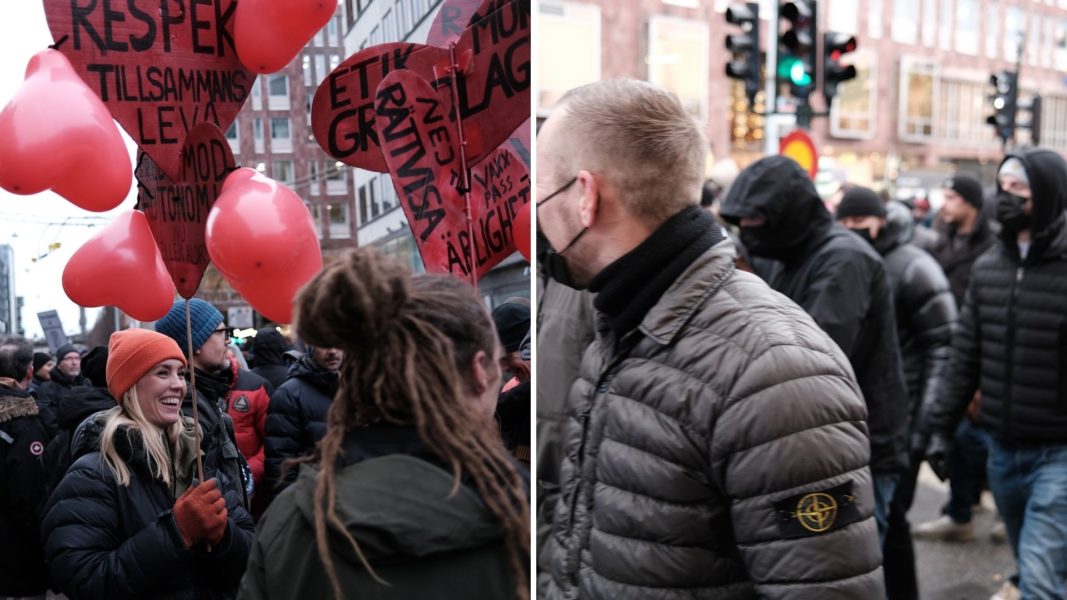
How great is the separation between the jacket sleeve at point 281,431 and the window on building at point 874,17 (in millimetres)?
34594

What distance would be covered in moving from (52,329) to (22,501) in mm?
332

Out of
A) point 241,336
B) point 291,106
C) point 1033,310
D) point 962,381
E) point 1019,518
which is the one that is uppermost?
point 291,106

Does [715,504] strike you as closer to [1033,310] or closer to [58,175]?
[58,175]

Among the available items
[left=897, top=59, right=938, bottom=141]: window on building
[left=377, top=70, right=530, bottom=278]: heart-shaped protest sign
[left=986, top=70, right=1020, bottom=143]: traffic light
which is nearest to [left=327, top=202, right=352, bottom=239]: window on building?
[left=377, top=70, right=530, bottom=278]: heart-shaped protest sign

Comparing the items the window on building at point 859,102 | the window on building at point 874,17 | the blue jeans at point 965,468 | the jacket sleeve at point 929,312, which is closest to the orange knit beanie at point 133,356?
the jacket sleeve at point 929,312

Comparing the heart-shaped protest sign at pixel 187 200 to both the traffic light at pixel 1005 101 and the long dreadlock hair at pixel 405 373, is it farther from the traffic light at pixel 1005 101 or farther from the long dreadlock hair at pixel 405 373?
the traffic light at pixel 1005 101

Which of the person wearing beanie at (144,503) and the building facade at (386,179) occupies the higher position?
the building facade at (386,179)

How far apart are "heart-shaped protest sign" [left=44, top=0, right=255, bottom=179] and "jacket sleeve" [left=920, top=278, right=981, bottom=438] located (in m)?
3.36

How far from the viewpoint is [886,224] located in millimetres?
5203

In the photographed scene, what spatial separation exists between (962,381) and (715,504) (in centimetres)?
304

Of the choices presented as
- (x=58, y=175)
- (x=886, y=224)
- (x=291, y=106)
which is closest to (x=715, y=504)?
(x=291, y=106)

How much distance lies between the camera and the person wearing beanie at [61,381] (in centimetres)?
159

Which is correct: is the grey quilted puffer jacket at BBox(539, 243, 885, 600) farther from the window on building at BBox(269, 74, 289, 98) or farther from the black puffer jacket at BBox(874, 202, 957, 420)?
the black puffer jacket at BBox(874, 202, 957, 420)

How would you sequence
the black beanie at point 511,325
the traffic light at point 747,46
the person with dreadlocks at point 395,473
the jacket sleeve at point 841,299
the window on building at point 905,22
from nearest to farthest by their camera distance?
the person with dreadlocks at point 395,473 < the black beanie at point 511,325 < the jacket sleeve at point 841,299 < the traffic light at point 747,46 < the window on building at point 905,22
